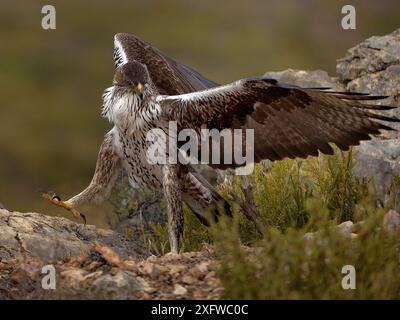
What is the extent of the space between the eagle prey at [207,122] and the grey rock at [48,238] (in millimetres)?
218

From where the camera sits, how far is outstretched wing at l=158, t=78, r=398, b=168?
7.78 m

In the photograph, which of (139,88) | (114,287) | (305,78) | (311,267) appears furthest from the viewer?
(305,78)

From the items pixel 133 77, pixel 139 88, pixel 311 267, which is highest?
pixel 133 77

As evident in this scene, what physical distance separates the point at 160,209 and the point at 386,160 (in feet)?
8.81

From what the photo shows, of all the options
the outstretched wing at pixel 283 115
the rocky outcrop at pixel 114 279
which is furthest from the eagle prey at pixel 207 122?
the rocky outcrop at pixel 114 279

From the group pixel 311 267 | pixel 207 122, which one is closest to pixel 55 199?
pixel 207 122

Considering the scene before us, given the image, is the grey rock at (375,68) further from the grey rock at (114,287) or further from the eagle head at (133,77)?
the grey rock at (114,287)

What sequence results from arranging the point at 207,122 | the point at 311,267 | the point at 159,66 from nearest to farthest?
the point at 311,267 → the point at 207,122 → the point at 159,66

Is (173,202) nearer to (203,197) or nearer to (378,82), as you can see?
(203,197)

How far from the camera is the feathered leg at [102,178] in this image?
852cm

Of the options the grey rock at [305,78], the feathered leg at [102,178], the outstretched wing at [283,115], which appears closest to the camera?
the outstretched wing at [283,115]

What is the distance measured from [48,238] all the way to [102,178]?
0.82 m

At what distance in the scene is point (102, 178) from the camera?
860cm
